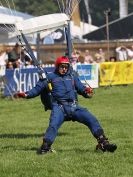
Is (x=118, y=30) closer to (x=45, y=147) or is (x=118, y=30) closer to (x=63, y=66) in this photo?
(x=63, y=66)

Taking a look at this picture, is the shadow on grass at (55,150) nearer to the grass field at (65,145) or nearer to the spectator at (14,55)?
the grass field at (65,145)

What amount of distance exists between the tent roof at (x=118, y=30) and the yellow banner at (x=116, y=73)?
28.5 meters

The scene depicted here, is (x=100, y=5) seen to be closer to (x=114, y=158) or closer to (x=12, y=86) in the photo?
(x=12, y=86)

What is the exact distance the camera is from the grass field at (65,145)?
9.95 metres

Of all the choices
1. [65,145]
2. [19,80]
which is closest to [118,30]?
[19,80]

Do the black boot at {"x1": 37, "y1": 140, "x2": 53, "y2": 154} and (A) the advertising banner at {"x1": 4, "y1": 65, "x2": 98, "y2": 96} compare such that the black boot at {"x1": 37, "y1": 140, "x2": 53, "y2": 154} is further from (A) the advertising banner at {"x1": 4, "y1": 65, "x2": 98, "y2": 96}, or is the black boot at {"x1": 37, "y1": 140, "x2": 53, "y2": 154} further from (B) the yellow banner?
(B) the yellow banner

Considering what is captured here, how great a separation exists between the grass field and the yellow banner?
6.03m

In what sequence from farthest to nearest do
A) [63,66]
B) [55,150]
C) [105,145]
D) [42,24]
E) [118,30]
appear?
[118,30], [42,24], [55,150], [63,66], [105,145]

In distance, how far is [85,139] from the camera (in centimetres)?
1358

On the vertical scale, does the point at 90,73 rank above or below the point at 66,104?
below

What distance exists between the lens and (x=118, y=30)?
5859 cm

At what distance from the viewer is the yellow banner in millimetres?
28047

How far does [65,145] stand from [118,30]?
46446 millimetres

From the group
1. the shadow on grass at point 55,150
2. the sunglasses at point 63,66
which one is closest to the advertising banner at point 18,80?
the shadow on grass at point 55,150
